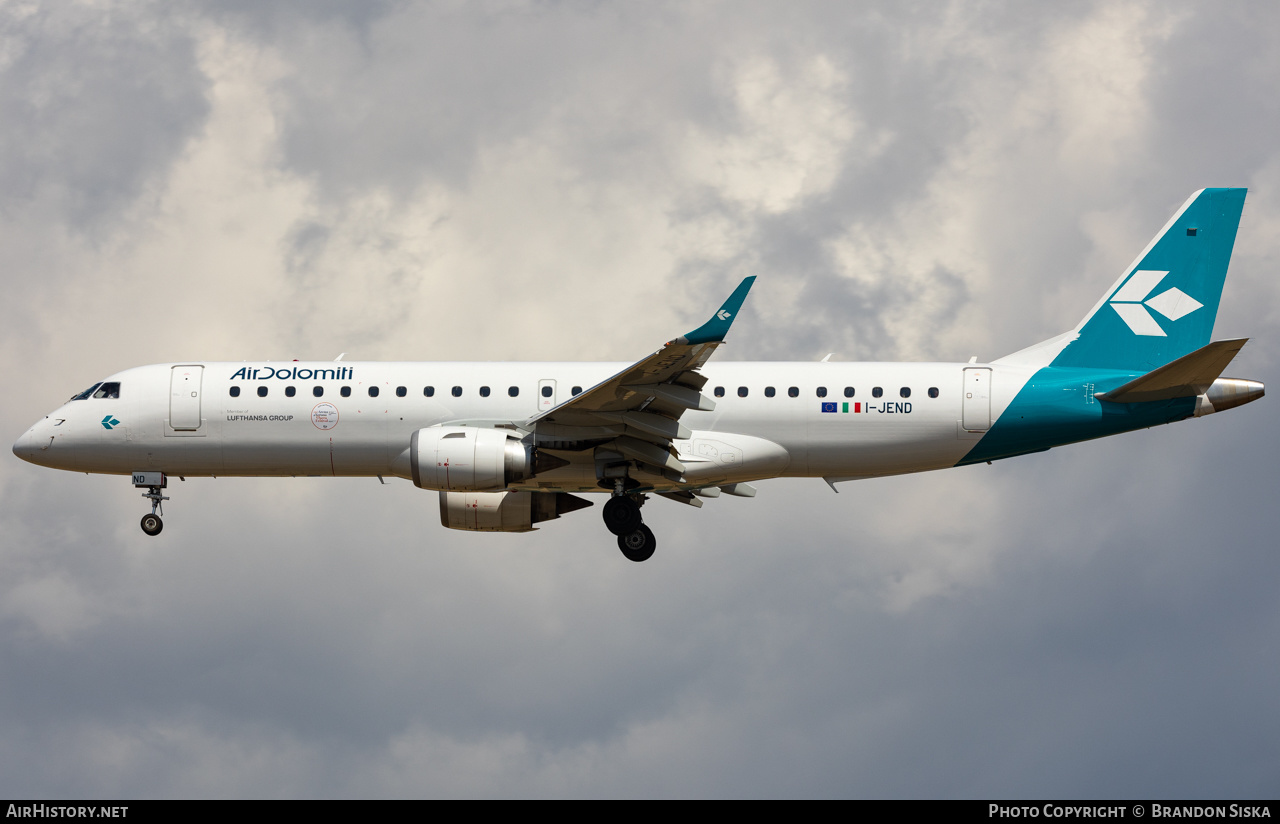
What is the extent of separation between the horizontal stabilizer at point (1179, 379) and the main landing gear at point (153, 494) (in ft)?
80.9

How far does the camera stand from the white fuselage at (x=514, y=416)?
128 feet

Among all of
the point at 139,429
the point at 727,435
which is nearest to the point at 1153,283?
the point at 727,435

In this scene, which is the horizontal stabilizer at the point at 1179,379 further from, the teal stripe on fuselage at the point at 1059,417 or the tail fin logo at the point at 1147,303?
the tail fin logo at the point at 1147,303

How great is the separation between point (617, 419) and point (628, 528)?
3.65 m

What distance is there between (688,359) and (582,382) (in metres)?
4.66

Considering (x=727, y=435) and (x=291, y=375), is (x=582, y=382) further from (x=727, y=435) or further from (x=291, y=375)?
(x=291, y=375)

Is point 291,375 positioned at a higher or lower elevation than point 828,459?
higher

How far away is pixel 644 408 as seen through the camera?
3759 centimetres

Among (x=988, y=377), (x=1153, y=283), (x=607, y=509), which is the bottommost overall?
(x=607, y=509)

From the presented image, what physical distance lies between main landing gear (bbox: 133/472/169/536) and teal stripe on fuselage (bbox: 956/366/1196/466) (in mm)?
21299

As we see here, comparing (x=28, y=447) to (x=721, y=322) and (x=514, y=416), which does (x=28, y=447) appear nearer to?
(x=514, y=416)

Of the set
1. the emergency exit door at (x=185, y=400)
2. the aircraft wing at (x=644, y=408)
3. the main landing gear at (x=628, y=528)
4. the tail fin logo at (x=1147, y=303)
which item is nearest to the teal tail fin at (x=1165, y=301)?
the tail fin logo at (x=1147, y=303)

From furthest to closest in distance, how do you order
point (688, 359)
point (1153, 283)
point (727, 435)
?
point (1153, 283) → point (727, 435) → point (688, 359)

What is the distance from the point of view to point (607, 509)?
132 feet
